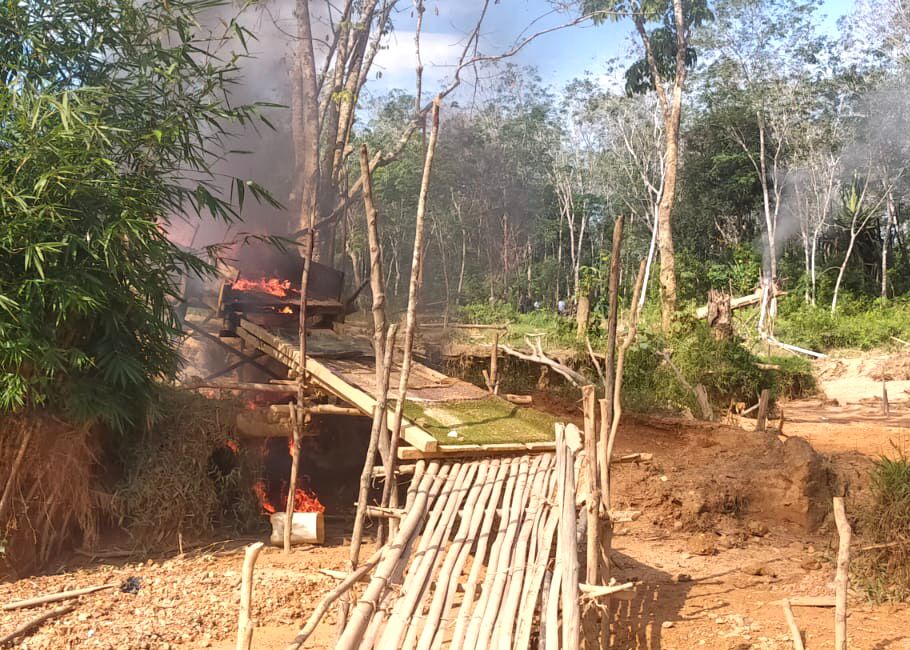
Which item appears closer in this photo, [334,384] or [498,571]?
[498,571]

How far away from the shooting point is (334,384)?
6566mm

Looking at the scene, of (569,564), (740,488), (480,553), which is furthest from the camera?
(740,488)

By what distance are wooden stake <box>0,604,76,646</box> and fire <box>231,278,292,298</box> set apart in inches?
154

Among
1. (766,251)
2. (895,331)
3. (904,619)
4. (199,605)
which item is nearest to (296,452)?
(199,605)

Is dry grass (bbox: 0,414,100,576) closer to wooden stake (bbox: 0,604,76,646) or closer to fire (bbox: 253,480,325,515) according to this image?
wooden stake (bbox: 0,604,76,646)

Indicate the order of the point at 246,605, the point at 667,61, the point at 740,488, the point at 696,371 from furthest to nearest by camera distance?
the point at 667,61 → the point at 696,371 → the point at 740,488 → the point at 246,605

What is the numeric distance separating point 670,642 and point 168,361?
152 inches

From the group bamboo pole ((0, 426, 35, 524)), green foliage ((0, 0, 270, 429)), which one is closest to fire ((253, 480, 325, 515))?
green foliage ((0, 0, 270, 429))

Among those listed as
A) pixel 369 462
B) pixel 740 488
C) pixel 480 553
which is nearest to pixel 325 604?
pixel 480 553

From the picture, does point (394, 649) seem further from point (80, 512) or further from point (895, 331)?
point (895, 331)

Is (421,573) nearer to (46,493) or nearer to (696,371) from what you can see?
(46,493)

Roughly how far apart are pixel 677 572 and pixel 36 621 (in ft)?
12.6

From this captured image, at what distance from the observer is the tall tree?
16.7m

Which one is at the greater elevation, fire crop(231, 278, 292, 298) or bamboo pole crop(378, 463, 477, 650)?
fire crop(231, 278, 292, 298)
